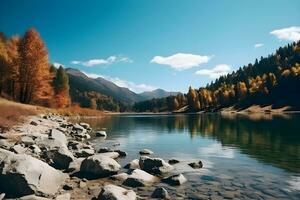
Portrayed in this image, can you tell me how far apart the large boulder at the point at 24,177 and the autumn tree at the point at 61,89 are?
84.7 meters

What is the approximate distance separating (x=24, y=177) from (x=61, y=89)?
97.8 metres

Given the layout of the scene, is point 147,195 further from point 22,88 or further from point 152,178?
point 22,88

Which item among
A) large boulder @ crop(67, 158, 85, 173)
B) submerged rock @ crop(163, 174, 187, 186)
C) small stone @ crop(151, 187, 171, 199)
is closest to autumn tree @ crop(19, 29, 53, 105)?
large boulder @ crop(67, 158, 85, 173)

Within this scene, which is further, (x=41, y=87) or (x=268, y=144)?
(x=41, y=87)

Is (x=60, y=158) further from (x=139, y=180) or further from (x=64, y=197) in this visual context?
(x=64, y=197)

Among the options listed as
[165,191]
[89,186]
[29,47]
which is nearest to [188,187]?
[165,191]

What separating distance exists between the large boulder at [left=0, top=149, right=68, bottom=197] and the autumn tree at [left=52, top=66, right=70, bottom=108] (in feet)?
278

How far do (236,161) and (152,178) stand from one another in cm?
1105

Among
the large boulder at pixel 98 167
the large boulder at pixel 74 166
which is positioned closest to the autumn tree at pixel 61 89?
the large boulder at pixel 74 166

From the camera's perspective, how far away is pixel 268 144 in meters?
42.8

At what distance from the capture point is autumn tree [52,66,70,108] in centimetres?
10275

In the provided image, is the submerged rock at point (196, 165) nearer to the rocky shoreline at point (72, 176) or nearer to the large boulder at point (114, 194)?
the rocky shoreline at point (72, 176)

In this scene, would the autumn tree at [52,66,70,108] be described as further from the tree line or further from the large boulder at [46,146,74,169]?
the large boulder at [46,146,74,169]

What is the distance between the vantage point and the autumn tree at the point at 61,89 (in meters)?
103
